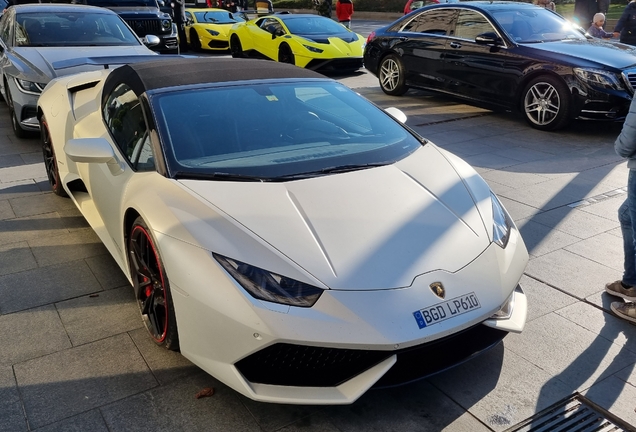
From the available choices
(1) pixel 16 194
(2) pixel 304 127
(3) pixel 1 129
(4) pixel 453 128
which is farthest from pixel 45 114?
(4) pixel 453 128

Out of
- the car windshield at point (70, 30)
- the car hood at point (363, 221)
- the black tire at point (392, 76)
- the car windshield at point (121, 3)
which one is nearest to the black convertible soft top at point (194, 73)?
the car hood at point (363, 221)

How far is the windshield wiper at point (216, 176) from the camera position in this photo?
3.12m

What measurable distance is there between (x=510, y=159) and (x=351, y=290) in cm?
475

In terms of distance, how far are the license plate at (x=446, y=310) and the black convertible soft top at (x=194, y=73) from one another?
2018 millimetres

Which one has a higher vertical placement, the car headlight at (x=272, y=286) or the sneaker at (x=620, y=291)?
the car headlight at (x=272, y=286)

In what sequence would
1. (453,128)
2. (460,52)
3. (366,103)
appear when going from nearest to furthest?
(366,103)
(453,128)
(460,52)

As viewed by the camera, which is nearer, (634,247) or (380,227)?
(380,227)

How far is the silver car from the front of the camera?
270 inches

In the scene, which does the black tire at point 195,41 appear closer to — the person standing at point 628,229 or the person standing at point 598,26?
the person standing at point 598,26

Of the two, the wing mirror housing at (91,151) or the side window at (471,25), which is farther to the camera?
the side window at (471,25)

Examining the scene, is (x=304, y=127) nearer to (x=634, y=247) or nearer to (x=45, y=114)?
(x=634, y=247)

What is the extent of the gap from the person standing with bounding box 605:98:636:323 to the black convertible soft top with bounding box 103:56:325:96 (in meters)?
1.95

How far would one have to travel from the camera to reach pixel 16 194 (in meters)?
5.55

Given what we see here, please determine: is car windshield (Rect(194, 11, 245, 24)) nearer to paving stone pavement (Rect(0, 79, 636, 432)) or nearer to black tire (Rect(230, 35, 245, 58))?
black tire (Rect(230, 35, 245, 58))
